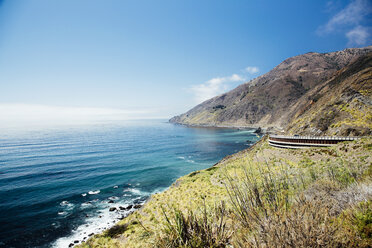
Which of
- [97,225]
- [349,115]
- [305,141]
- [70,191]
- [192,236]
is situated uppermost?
[349,115]

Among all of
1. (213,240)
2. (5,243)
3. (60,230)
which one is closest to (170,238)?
(213,240)

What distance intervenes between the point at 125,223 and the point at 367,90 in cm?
5106

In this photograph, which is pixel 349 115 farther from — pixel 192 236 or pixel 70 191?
pixel 70 191

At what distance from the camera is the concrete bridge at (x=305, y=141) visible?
24.2 metres

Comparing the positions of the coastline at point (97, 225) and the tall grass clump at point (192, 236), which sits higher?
the tall grass clump at point (192, 236)

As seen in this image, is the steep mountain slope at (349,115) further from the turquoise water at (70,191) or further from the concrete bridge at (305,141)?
the turquoise water at (70,191)

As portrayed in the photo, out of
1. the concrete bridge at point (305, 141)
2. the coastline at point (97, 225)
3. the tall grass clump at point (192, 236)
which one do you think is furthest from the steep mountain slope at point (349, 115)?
the coastline at point (97, 225)

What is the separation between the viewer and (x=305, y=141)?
27.3 meters

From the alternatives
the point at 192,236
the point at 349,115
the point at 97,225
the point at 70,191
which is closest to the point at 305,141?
the point at 349,115

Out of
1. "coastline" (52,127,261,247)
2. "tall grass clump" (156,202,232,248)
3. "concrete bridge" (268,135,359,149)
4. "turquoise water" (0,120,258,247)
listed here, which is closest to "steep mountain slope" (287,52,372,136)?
"concrete bridge" (268,135,359,149)

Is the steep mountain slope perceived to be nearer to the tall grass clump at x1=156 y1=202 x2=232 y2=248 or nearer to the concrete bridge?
the concrete bridge

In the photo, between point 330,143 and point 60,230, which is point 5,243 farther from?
point 330,143

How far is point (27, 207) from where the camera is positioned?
22.5 meters

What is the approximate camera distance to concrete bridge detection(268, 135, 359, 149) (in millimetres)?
24219
